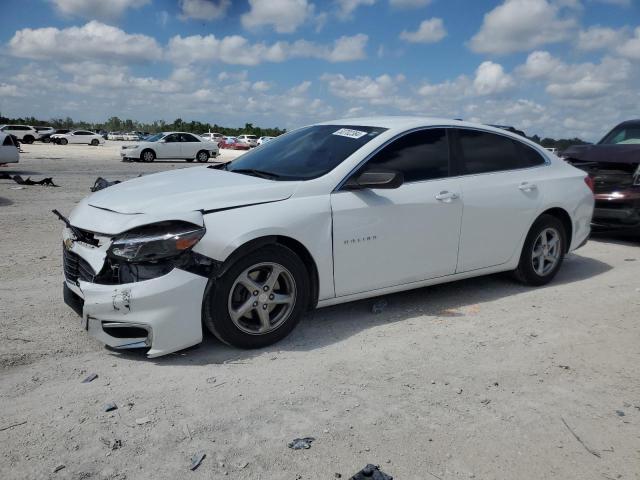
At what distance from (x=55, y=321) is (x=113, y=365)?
3.39 feet

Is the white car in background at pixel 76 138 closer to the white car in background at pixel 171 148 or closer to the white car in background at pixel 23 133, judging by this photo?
the white car in background at pixel 23 133

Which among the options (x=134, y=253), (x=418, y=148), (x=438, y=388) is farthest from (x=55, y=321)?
(x=418, y=148)

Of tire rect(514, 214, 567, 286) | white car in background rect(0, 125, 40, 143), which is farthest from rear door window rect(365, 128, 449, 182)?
white car in background rect(0, 125, 40, 143)

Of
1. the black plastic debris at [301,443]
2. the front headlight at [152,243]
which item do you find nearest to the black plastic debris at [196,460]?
the black plastic debris at [301,443]

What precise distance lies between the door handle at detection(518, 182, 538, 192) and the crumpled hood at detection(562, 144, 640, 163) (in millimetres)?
3382

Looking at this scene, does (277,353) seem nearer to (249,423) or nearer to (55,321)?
(249,423)

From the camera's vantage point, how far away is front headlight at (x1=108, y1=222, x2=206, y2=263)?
3.58 metres

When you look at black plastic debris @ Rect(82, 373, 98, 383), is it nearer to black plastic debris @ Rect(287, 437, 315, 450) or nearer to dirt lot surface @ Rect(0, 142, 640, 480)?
dirt lot surface @ Rect(0, 142, 640, 480)

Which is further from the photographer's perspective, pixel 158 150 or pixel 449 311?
pixel 158 150

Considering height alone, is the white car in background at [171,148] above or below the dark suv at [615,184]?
below

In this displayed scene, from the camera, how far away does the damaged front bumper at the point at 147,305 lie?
3559 millimetres

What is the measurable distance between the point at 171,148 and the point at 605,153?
24.3m

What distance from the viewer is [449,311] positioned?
4973mm

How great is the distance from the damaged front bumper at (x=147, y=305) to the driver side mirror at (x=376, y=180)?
1.30 meters
